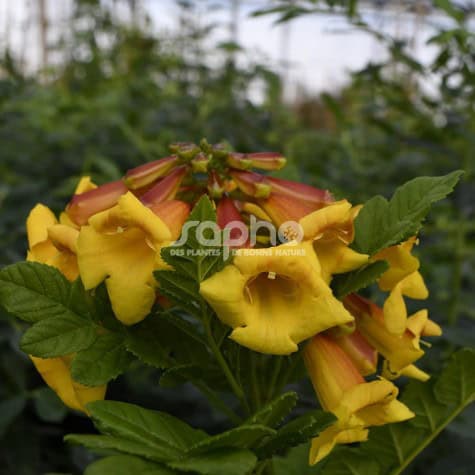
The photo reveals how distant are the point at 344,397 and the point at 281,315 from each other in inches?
6.0

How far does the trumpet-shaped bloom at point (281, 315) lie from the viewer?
821 mm

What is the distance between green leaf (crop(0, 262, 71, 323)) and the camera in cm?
89

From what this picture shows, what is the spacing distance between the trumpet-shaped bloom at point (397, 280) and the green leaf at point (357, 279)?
6cm

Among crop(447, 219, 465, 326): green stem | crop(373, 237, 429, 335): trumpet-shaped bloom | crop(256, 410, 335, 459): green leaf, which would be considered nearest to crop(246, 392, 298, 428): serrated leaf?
crop(256, 410, 335, 459): green leaf

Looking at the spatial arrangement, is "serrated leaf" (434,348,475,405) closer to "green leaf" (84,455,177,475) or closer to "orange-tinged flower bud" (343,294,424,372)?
"orange-tinged flower bud" (343,294,424,372)

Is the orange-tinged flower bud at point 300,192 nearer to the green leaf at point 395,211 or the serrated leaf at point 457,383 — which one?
the green leaf at point 395,211

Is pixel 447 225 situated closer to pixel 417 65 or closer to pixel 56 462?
pixel 417 65

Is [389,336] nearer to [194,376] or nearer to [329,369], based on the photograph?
[329,369]

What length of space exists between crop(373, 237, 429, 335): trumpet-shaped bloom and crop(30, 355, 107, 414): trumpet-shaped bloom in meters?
0.43

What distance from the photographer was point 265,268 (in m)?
0.85

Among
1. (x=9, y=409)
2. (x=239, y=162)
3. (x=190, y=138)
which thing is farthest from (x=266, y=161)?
(x=190, y=138)

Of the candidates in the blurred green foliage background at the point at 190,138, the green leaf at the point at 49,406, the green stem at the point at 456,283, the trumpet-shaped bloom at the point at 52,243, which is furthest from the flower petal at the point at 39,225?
the green stem at the point at 456,283

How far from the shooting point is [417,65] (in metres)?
1.81

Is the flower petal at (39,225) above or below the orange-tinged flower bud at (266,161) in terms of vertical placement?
below
